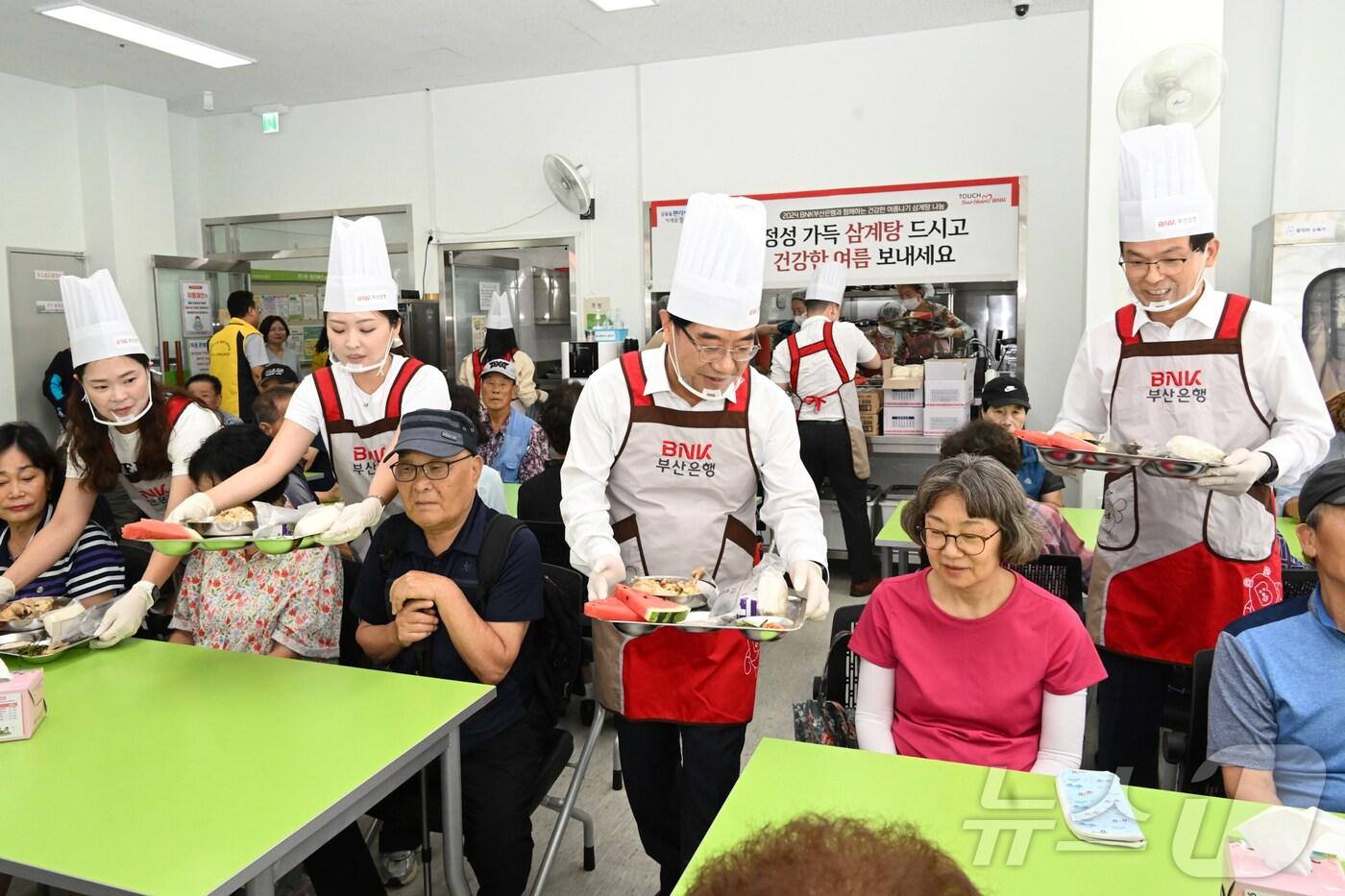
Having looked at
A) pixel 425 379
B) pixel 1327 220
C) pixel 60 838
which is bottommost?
pixel 60 838

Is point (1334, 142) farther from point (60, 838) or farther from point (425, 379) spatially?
point (60, 838)

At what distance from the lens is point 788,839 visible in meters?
0.64

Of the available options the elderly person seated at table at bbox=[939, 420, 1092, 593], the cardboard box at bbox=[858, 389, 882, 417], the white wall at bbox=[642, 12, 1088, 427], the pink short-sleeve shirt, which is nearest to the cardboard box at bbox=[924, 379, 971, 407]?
the cardboard box at bbox=[858, 389, 882, 417]

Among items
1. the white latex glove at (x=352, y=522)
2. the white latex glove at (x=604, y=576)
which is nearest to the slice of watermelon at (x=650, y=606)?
the white latex glove at (x=604, y=576)

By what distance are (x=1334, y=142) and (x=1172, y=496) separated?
373cm

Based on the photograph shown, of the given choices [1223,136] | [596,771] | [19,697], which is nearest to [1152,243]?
[596,771]

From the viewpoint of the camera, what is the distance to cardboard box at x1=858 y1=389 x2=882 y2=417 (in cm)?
568

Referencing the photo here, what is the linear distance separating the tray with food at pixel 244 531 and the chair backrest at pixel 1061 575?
188cm

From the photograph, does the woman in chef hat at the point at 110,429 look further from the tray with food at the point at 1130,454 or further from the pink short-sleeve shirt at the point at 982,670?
the tray with food at the point at 1130,454

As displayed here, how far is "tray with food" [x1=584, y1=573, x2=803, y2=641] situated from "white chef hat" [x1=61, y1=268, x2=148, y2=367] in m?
1.83

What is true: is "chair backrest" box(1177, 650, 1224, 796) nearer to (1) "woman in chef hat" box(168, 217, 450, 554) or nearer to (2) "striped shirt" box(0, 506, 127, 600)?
(1) "woman in chef hat" box(168, 217, 450, 554)

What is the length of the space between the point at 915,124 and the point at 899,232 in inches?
26.1

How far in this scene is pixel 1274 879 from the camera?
1.13 metres

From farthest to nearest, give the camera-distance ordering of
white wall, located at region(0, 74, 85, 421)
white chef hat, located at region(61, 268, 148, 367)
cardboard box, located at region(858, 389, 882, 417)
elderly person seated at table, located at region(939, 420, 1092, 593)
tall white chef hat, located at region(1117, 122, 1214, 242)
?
1. white wall, located at region(0, 74, 85, 421)
2. cardboard box, located at region(858, 389, 882, 417)
3. elderly person seated at table, located at region(939, 420, 1092, 593)
4. white chef hat, located at region(61, 268, 148, 367)
5. tall white chef hat, located at region(1117, 122, 1214, 242)
